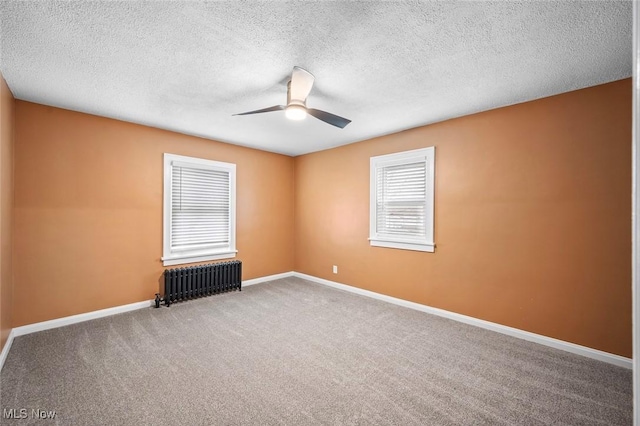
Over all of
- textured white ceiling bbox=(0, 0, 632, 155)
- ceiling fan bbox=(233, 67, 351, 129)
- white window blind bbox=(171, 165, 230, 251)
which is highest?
textured white ceiling bbox=(0, 0, 632, 155)

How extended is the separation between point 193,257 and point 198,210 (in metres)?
0.79

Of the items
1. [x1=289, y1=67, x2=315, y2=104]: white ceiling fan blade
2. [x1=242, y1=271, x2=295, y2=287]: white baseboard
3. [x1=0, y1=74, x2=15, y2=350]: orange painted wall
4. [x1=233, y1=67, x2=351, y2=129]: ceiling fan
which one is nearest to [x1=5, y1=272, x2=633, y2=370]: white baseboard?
[x1=0, y1=74, x2=15, y2=350]: orange painted wall

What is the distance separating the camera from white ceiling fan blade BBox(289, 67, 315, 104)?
7.82 feet

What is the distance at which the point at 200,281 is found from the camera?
440cm

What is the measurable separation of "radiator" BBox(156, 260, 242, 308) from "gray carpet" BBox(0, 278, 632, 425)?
0.59 metres

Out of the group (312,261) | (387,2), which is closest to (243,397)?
(387,2)

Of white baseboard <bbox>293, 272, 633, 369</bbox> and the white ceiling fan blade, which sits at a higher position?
the white ceiling fan blade

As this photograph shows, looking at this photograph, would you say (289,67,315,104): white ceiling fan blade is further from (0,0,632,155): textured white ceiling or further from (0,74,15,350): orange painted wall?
(0,74,15,350): orange painted wall

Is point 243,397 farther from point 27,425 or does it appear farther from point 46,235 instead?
point 46,235

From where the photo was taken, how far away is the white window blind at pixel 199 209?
14.4 feet

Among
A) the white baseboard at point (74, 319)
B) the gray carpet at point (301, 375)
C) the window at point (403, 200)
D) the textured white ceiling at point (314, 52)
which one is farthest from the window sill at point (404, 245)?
the white baseboard at point (74, 319)

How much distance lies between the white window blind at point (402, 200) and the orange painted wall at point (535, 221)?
264mm

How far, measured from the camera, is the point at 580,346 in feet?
9.00

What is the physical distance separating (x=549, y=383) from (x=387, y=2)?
124 inches
